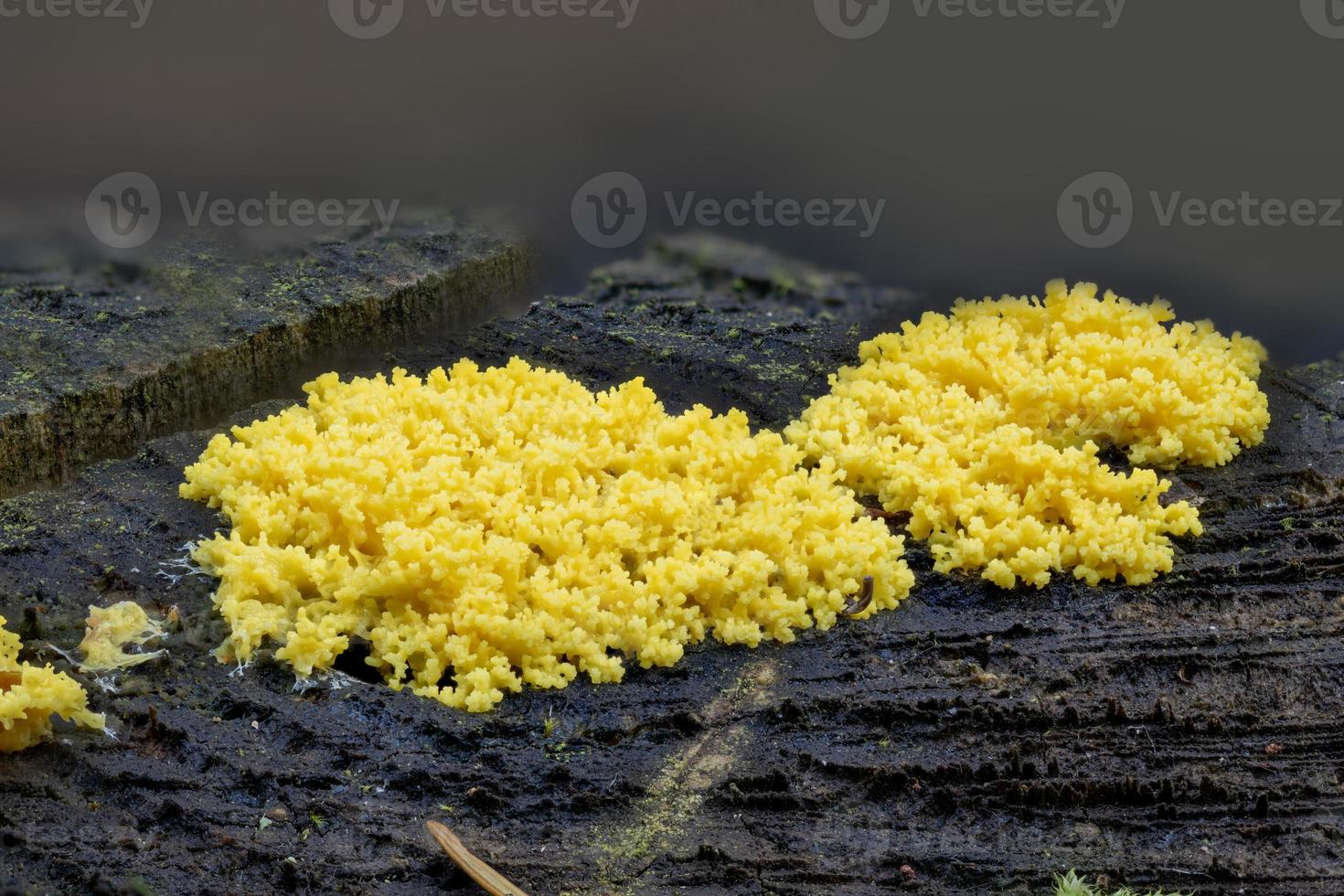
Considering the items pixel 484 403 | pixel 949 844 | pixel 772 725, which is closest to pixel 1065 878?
pixel 949 844

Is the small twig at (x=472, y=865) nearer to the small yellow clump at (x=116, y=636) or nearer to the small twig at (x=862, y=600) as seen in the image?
the small yellow clump at (x=116, y=636)

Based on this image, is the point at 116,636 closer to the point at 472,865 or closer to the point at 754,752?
Answer: the point at 472,865

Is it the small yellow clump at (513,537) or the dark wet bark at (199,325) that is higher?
the dark wet bark at (199,325)

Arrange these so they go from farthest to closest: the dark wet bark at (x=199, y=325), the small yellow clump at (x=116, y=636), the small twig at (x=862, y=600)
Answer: the dark wet bark at (x=199, y=325) < the small twig at (x=862, y=600) < the small yellow clump at (x=116, y=636)

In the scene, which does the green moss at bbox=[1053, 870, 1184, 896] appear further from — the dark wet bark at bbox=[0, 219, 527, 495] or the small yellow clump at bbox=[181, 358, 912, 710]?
the dark wet bark at bbox=[0, 219, 527, 495]

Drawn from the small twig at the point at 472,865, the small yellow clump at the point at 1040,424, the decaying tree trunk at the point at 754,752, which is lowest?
the small twig at the point at 472,865

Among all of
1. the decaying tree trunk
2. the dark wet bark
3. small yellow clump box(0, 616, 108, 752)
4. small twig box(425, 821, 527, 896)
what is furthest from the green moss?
the dark wet bark

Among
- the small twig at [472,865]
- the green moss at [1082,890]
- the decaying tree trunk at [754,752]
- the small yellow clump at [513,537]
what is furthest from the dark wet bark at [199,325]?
the green moss at [1082,890]
